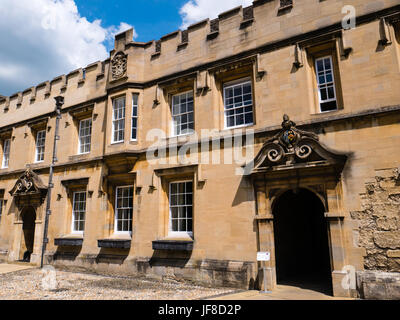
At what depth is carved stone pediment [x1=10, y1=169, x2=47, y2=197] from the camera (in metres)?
14.7

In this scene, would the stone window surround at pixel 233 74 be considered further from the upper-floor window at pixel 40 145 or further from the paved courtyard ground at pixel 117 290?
the upper-floor window at pixel 40 145

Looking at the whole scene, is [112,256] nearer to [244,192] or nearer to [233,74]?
[244,192]

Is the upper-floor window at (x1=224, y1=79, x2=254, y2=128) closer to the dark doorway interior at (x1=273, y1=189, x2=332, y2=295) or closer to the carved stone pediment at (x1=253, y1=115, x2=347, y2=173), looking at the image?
the carved stone pediment at (x1=253, y1=115, x2=347, y2=173)

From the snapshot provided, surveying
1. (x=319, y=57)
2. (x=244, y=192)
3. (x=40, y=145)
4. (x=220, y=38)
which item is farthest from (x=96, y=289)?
(x=40, y=145)

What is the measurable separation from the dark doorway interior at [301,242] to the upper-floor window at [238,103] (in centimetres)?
275

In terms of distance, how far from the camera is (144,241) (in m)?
11.0

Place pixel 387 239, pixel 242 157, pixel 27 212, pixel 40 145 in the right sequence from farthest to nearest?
1. pixel 40 145
2. pixel 27 212
3. pixel 242 157
4. pixel 387 239

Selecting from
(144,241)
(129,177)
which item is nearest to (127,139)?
(129,177)

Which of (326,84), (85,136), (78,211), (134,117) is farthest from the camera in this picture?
(85,136)

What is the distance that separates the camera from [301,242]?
1127 cm

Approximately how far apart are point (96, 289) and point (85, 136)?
7.70 meters

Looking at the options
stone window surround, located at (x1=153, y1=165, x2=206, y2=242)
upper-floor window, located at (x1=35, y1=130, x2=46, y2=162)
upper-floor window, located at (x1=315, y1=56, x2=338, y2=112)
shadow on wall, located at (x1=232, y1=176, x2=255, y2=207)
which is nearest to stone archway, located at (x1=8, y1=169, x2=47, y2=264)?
upper-floor window, located at (x1=35, y1=130, x2=46, y2=162)

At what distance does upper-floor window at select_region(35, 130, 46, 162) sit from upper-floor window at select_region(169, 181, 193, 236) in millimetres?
8757

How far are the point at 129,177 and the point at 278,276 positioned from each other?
20.7 feet
